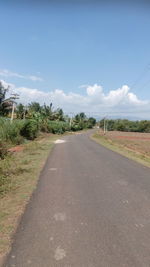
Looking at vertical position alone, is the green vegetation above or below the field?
above

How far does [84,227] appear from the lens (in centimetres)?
336

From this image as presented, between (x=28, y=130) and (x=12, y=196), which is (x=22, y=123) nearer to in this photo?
(x=28, y=130)

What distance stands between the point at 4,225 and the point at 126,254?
220 centimetres

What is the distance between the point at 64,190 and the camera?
5.35 metres

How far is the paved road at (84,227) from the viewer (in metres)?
2.54

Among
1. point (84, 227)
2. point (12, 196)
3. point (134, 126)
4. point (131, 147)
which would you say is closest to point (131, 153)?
point (131, 147)

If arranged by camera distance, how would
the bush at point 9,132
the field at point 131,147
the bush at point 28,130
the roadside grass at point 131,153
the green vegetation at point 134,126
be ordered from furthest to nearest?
the green vegetation at point 134,126 < the bush at point 28,130 < the bush at point 9,132 < the field at point 131,147 < the roadside grass at point 131,153

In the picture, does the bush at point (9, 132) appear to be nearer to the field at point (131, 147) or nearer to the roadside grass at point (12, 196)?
the roadside grass at point (12, 196)

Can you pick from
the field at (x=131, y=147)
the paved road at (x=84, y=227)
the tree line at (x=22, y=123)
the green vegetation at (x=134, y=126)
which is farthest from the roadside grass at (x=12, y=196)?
the green vegetation at (x=134, y=126)

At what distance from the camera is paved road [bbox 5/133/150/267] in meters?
2.54

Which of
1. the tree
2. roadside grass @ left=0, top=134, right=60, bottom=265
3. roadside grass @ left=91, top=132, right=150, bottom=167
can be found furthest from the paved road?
the tree

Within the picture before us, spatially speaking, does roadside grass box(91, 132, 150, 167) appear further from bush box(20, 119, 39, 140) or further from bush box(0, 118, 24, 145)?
bush box(20, 119, 39, 140)

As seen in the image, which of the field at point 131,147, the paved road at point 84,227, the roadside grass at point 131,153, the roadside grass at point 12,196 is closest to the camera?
the paved road at point 84,227

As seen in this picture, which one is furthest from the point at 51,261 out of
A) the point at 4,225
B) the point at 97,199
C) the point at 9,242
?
the point at 97,199
